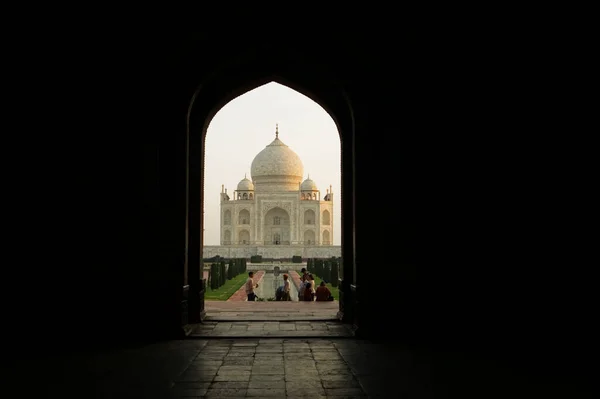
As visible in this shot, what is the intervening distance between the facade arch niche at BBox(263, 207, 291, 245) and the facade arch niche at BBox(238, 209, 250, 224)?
4.84 feet

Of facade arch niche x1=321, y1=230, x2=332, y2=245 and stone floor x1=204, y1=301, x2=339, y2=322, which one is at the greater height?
facade arch niche x1=321, y1=230, x2=332, y2=245

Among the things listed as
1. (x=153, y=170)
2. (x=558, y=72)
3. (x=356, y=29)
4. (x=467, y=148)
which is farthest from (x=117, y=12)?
(x=558, y=72)

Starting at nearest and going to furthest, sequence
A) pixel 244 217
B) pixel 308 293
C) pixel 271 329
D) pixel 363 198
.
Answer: pixel 363 198 → pixel 271 329 → pixel 308 293 → pixel 244 217

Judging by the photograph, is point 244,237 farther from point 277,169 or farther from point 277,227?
point 277,169

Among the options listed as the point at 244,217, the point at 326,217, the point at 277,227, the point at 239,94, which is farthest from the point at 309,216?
the point at 239,94

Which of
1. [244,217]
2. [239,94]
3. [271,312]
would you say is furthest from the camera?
[244,217]

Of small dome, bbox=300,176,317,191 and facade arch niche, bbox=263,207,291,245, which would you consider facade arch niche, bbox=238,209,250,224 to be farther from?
small dome, bbox=300,176,317,191

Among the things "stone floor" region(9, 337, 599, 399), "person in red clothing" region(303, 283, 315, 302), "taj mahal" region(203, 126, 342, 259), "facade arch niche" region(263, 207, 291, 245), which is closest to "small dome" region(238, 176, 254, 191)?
"taj mahal" region(203, 126, 342, 259)

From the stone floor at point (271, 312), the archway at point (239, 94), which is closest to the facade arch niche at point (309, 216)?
the stone floor at point (271, 312)

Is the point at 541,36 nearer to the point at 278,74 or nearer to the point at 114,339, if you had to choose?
the point at 278,74

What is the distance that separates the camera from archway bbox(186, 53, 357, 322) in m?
6.25

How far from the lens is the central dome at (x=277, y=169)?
40000 millimetres

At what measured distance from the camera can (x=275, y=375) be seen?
3.68m

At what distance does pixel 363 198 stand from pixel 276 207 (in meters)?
34.3
